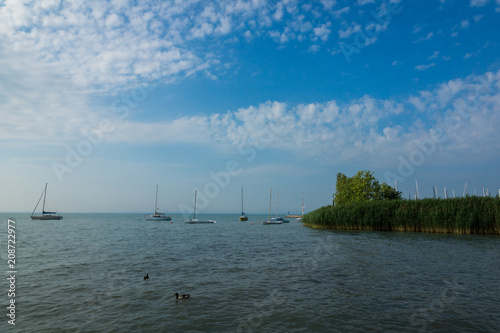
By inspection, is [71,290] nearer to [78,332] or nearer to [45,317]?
[45,317]

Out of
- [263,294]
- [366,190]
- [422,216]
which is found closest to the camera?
[263,294]

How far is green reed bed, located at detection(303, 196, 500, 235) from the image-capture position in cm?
3550

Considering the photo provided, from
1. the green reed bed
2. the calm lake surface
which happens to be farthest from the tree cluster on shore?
the calm lake surface

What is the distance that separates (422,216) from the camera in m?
40.1

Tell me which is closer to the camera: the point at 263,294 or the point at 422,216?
the point at 263,294

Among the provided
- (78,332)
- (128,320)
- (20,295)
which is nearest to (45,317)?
(78,332)

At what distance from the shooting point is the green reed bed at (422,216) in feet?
116

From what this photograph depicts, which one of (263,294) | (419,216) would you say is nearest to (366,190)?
(419,216)

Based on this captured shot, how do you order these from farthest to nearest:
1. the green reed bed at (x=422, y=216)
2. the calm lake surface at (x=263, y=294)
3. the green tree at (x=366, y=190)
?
the green tree at (x=366, y=190) < the green reed bed at (x=422, y=216) < the calm lake surface at (x=263, y=294)

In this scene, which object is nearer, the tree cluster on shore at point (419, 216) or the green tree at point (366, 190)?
the tree cluster on shore at point (419, 216)

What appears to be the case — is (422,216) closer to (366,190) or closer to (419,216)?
(419,216)

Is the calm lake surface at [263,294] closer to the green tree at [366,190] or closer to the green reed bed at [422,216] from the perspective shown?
the green reed bed at [422,216]

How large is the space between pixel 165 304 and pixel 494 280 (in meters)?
16.4

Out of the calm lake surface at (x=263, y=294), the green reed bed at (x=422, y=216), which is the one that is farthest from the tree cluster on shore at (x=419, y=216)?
the calm lake surface at (x=263, y=294)
